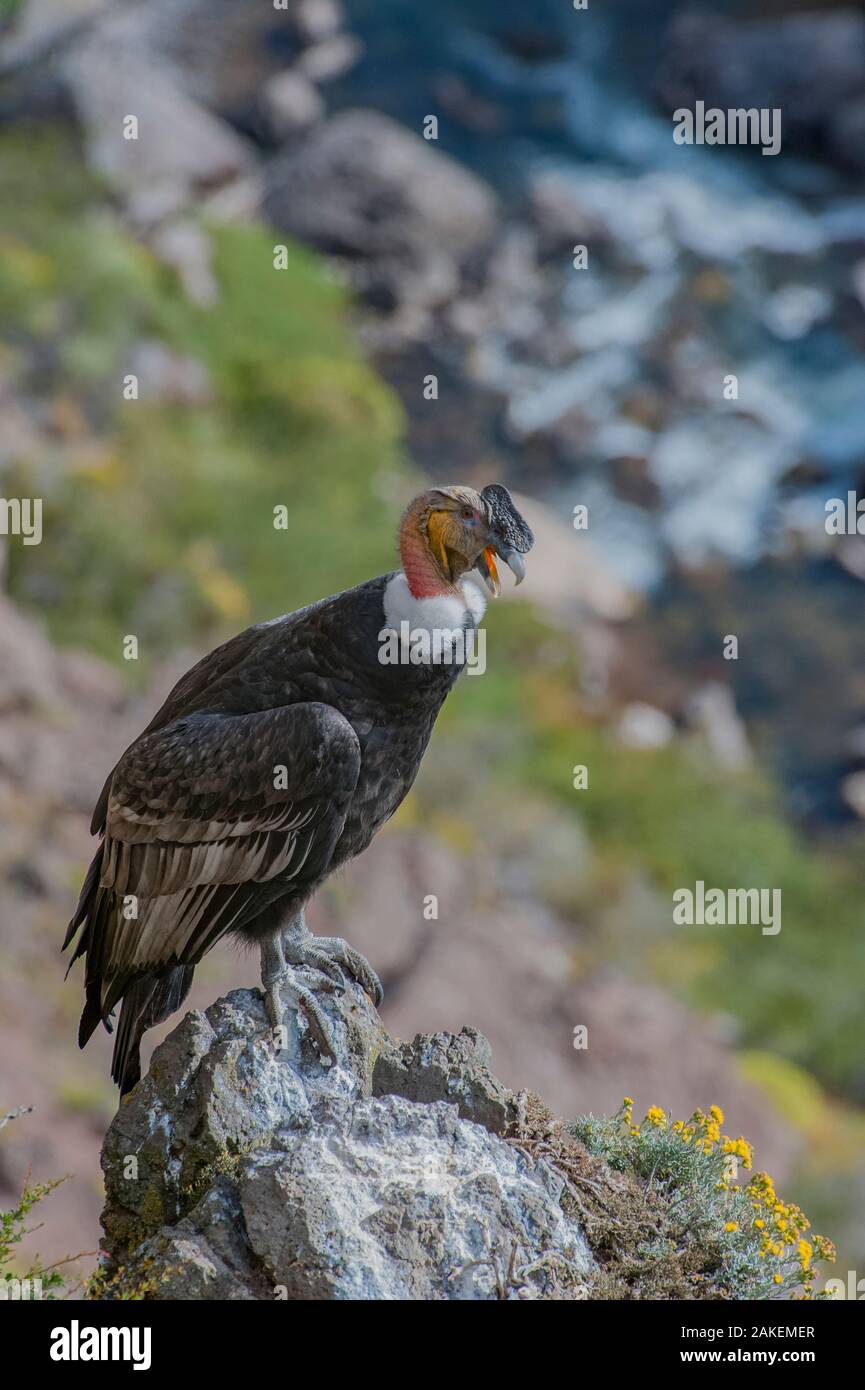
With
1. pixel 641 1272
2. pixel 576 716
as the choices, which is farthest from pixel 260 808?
pixel 576 716

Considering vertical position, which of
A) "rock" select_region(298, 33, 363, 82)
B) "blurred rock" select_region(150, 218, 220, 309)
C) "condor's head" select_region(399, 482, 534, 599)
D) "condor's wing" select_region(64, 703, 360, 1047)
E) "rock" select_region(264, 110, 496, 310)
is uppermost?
"rock" select_region(298, 33, 363, 82)

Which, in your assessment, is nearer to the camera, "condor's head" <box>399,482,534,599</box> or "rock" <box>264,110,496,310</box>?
"condor's head" <box>399,482,534,599</box>

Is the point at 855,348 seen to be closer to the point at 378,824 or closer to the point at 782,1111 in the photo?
the point at 782,1111

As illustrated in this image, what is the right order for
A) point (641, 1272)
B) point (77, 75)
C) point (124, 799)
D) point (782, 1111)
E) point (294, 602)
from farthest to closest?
point (77, 75) < point (294, 602) < point (782, 1111) < point (124, 799) < point (641, 1272)

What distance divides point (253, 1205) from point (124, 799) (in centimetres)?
185

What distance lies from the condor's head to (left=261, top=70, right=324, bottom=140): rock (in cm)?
3287

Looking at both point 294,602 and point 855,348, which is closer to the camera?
point 294,602

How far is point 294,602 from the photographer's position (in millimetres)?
23875

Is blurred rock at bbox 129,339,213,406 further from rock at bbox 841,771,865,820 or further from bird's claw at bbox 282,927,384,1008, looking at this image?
bird's claw at bbox 282,927,384,1008

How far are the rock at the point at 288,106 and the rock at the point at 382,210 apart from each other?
1026mm

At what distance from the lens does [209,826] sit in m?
6.90

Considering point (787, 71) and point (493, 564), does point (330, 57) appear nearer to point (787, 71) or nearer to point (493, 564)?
point (787, 71)

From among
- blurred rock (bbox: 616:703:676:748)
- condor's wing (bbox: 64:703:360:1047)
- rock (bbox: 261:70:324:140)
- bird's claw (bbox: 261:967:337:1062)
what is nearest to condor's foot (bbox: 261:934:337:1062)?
bird's claw (bbox: 261:967:337:1062)

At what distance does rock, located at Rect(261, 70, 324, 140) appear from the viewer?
122ft
